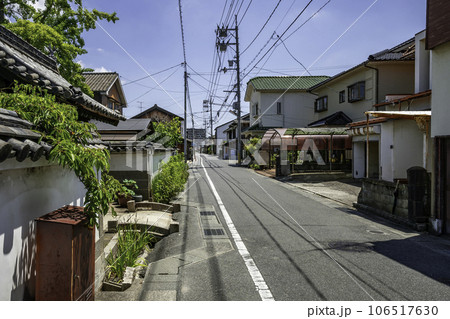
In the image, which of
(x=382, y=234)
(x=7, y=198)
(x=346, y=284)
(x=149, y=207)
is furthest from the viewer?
(x=149, y=207)

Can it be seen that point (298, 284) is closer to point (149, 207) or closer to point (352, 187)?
point (149, 207)

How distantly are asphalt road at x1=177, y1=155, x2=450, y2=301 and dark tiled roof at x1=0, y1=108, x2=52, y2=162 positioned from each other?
310 cm

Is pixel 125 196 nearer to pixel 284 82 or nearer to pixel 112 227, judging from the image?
pixel 112 227

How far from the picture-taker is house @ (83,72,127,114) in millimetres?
27984

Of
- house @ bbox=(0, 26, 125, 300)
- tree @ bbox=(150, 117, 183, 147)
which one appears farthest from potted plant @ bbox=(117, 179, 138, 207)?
tree @ bbox=(150, 117, 183, 147)

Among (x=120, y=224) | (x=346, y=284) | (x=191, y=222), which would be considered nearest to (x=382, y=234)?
(x=346, y=284)

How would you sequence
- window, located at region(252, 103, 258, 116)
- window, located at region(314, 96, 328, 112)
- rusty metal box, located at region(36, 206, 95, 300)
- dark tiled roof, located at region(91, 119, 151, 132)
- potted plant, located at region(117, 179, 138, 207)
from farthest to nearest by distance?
window, located at region(252, 103, 258, 116) → window, located at region(314, 96, 328, 112) → dark tiled roof, located at region(91, 119, 151, 132) → potted plant, located at region(117, 179, 138, 207) → rusty metal box, located at region(36, 206, 95, 300)

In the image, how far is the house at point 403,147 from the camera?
30.4 feet

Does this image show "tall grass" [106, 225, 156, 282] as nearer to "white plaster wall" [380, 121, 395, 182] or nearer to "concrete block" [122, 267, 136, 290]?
"concrete block" [122, 267, 136, 290]

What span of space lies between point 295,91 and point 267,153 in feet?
39.0

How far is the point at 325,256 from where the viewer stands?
6535 millimetres

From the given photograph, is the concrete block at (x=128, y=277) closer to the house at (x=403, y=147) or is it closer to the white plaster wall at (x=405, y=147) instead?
the house at (x=403, y=147)

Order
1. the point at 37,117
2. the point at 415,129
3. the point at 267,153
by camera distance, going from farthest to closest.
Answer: the point at 267,153 → the point at 415,129 → the point at 37,117

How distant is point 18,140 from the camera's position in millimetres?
2812
